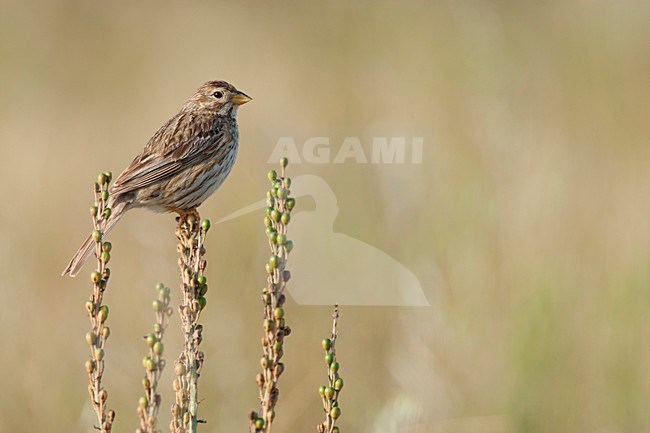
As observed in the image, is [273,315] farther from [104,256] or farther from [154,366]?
[104,256]

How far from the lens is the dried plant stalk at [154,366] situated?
2.37m

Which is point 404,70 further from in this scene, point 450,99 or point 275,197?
point 275,197

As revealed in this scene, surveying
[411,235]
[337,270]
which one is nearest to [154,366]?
[337,270]

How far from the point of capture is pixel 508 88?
7344mm

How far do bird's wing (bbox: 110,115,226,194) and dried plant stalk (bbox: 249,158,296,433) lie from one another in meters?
1.97

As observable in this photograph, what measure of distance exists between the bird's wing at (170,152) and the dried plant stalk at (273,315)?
1.97 meters

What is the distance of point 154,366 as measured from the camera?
2393mm

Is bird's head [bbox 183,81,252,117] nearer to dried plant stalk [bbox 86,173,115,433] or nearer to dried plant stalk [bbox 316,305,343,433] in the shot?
dried plant stalk [bbox 86,173,115,433]

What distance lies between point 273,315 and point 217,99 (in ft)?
9.42

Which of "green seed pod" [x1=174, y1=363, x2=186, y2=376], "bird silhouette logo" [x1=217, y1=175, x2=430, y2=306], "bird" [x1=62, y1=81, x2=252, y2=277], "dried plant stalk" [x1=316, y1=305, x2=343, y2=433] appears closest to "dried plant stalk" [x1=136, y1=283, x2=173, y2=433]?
"green seed pod" [x1=174, y1=363, x2=186, y2=376]

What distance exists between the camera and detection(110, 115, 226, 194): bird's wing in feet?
14.9

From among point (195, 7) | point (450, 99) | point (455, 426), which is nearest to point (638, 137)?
point (450, 99)

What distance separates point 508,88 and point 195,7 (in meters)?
8.80

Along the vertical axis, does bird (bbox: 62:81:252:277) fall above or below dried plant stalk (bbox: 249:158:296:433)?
above
